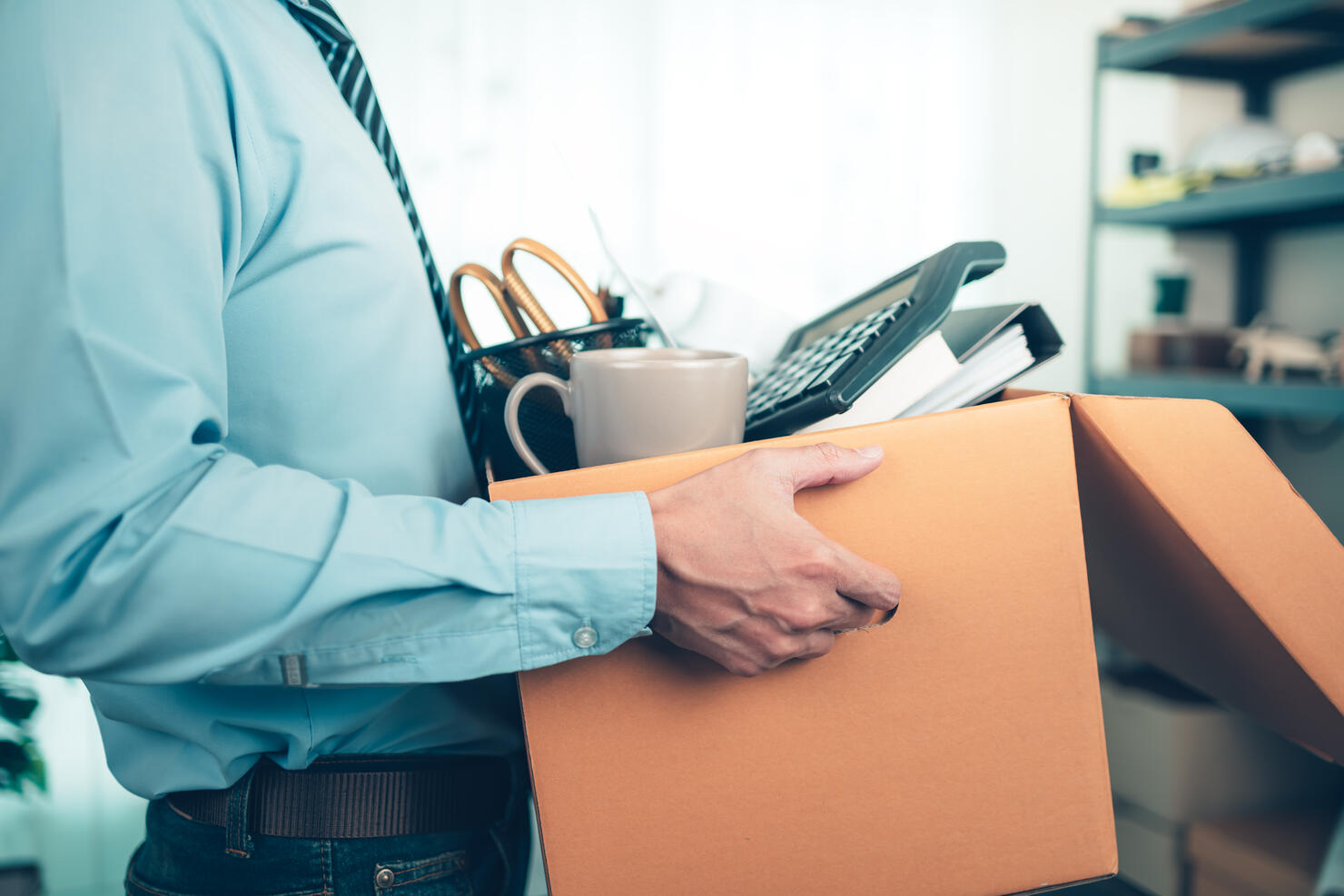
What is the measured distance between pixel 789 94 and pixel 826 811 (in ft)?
6.21

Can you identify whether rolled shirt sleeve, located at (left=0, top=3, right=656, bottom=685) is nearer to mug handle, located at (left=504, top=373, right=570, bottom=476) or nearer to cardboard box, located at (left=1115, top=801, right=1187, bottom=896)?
mug handle, located at (left=504, top=373, right=570, bottom=476)

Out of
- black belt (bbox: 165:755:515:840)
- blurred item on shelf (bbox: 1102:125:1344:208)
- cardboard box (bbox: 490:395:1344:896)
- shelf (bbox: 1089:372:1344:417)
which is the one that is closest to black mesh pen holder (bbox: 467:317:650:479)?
cardboard box (bbox: 490:395:1344:896)

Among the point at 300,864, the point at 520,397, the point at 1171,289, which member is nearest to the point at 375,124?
the point at 520,397

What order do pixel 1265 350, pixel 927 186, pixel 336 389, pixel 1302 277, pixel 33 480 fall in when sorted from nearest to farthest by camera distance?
pixel 33 480
pixel 336 389
pixel 1265 350
pixel 1302 277
pixel 927 186

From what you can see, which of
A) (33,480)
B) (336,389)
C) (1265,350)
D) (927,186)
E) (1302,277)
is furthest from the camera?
(927,186)

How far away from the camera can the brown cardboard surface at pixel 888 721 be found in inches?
16.6

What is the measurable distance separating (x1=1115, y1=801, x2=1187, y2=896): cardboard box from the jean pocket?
4.80ft

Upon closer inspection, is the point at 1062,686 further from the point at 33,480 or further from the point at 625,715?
the point at 33,480

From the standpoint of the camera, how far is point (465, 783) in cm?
55

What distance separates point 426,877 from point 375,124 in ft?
1.65

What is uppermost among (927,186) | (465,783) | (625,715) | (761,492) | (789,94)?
(789,94)

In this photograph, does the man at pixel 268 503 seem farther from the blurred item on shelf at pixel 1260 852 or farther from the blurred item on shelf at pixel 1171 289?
the blurred item on shelf at pixel 1171 289

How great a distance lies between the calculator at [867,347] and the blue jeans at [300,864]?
34 centimetres

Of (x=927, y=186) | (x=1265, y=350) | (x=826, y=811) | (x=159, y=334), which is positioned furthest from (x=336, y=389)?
(x=927, y=186)
